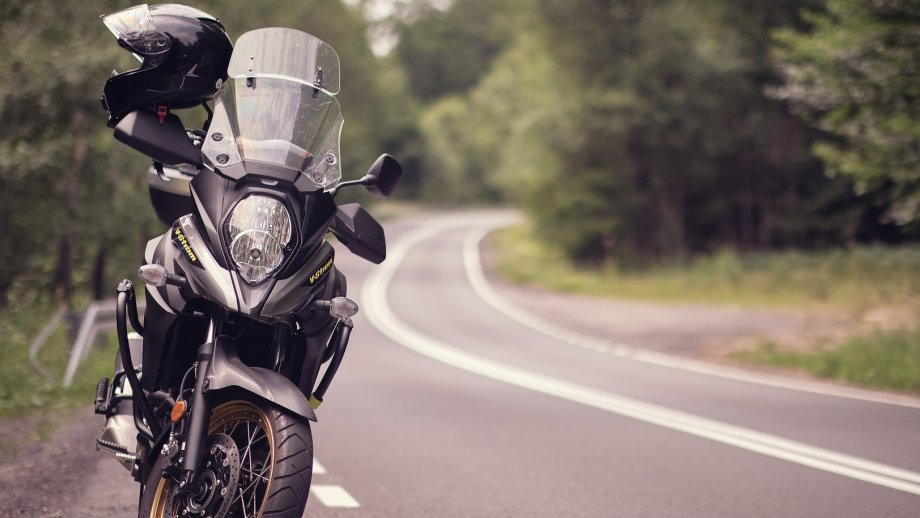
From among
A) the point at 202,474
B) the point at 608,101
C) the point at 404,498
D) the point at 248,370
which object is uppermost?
the point at 608,101

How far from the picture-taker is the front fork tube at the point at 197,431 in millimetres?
3945

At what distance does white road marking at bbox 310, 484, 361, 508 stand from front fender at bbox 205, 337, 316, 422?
204 centimetres

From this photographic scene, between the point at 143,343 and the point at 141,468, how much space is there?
1.67 feet

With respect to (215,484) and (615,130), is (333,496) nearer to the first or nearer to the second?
(215,484)

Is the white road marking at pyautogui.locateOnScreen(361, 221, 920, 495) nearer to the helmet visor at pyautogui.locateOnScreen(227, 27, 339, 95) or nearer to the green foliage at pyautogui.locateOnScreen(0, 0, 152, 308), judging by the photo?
the helmet visor at pyautogui.locateOnScreen(227, 27, 339, 95)

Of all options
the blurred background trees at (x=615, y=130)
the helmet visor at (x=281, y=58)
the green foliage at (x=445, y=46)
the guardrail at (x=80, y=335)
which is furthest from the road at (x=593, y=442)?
the green foliage at (x=445, y=46)

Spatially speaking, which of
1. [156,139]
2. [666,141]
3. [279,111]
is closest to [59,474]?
[156,139]

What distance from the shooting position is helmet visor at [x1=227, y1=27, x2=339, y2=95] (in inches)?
182

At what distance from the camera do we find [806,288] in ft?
90.5

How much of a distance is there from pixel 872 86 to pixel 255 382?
11.2m

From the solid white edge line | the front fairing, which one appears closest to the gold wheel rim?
the front fairing

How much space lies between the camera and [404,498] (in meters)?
6.20

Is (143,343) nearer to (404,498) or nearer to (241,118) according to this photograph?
(241,118)

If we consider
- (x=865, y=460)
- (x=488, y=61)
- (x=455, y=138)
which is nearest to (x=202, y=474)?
(x=865, y=460)
